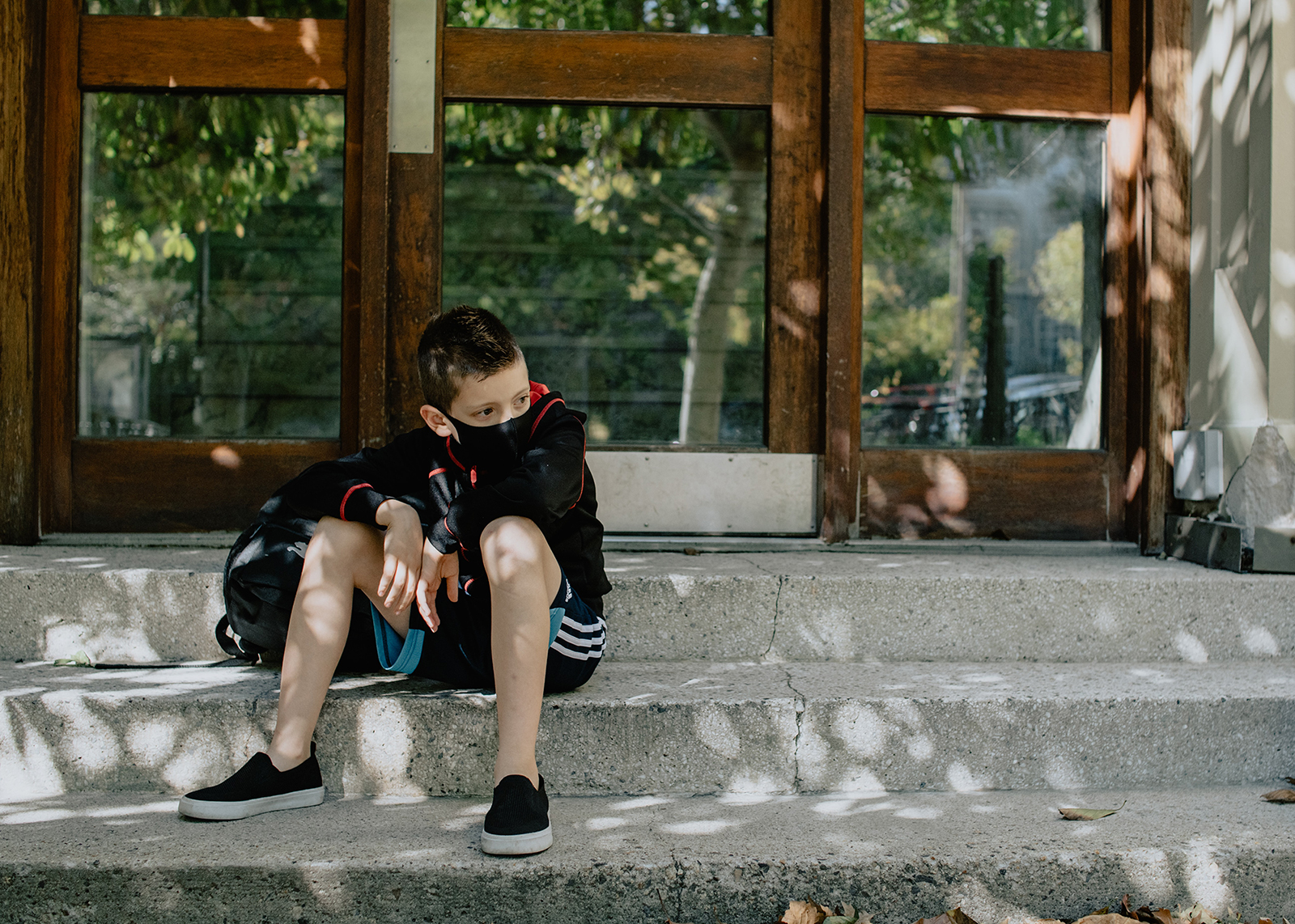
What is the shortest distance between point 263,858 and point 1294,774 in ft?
7.63

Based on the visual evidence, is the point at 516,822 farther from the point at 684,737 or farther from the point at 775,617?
the point at 775,617

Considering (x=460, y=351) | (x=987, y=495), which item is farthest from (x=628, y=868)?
(x=987, y=495)

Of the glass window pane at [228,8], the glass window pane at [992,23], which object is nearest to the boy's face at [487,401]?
the glass window pane at [228,8]

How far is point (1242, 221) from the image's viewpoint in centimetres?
325

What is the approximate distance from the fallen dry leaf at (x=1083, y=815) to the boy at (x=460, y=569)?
1.08 metres

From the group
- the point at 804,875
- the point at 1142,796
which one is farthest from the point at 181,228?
the point at 1142,796

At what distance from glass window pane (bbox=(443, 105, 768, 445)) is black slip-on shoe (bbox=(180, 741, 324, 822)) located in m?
2.06

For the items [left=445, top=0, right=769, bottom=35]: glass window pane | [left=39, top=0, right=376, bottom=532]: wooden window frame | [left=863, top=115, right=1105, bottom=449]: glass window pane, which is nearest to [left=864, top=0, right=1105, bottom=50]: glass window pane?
[left=863, top=115, right=1105, bottom=449]: glass window pane

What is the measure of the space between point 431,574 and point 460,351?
0.50m

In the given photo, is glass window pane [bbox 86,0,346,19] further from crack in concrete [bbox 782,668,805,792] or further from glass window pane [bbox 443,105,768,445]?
crack in concrete [bbox 782,668,805,792]

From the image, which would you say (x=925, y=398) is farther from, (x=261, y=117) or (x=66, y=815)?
(x=66, y=815)

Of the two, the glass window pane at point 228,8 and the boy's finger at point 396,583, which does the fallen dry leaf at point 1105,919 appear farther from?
the glass window pane at point 228,8

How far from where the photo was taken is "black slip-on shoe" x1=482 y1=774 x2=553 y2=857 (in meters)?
1.84

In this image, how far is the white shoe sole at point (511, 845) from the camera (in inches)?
72.2
